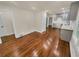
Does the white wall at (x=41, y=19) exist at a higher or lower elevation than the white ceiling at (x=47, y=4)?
lower

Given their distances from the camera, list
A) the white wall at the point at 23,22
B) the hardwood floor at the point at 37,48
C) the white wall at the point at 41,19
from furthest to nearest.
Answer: the white wall at the point at 23,22 < the white wall at the point at 41,19 < the hardwood floor at the point at 37,48

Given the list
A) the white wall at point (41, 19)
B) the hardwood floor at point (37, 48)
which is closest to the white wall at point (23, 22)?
the white wall at point (41, 19)

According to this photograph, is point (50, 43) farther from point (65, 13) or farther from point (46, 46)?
point (65, 13)

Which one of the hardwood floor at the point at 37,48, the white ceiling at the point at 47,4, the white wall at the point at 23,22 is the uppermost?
the white ceiling at the point at 47,4

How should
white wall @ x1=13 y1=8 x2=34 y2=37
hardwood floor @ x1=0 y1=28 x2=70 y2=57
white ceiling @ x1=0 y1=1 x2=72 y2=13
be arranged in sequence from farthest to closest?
1. white wall @ x1=13 y1=8 x2=34 y2=37
2. hardwood floor @ x1=0 y1=28 x2=70 y2=57
3. white ceiling @ x1=0 y1=1 x2=72 y2=13

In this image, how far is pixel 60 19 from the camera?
3.95 feet

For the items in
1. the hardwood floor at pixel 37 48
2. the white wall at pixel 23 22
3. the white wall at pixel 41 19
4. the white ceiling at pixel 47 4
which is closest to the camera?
the white ceiling at pixel 47 4

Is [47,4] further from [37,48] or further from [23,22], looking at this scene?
[23,22]

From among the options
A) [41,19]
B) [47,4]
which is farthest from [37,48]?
[41,19]

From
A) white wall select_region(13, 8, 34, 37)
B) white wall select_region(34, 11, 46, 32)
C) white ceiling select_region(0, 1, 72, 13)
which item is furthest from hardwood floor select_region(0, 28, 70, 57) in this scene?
white wall select_region(13, 8, 34, 37)

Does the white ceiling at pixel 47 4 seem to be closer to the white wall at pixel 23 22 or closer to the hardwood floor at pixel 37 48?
the hardwood floor at pixel 37 48

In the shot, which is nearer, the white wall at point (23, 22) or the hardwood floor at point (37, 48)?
the hardwood floor at point (37, 48)

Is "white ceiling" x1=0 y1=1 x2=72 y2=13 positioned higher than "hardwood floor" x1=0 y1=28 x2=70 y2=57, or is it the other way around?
"white ceiling" x1=0 y1=1 x2=72 y2=13

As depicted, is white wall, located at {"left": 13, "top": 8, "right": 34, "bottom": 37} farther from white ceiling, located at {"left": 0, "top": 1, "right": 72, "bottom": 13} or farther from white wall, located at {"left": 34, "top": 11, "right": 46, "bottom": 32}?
white ceiling, located at {"left": 0, "top": 1, "right": 72, "bottom": 13}
